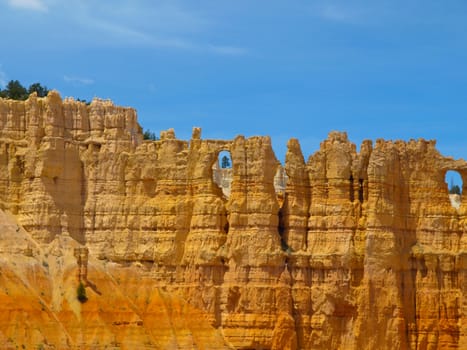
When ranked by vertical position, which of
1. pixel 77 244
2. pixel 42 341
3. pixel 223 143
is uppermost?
pixel 223 143

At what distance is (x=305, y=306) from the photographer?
295ft

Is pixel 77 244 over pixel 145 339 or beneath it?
over

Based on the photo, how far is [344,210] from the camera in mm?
90312

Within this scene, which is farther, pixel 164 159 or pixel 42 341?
pixel 164 159

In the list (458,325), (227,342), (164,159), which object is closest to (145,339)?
(227,342)

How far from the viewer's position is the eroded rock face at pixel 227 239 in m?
89.1

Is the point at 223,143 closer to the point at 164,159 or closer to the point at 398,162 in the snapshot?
the point at 164,159

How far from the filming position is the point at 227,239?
3568 inches

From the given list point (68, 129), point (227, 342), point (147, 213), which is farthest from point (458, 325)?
point (68, 129)

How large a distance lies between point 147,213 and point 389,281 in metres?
15.1

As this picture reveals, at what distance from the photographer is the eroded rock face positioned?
292ft

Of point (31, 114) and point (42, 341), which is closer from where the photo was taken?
point (42, 341)

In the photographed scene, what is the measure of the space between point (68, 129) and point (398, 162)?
2025cm

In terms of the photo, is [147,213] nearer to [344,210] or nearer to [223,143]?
[223,143]
